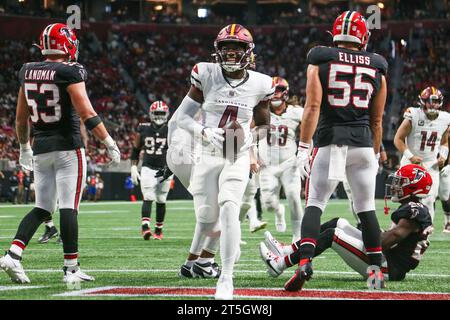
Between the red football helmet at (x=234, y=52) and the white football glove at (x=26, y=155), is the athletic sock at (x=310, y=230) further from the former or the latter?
the white football glove at (x=26, y=155)

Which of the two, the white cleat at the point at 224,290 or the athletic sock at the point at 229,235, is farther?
the athletic sock at the point at 229,235

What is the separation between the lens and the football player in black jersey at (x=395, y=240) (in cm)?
634

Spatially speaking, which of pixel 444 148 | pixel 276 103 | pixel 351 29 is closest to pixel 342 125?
pixel 351 29

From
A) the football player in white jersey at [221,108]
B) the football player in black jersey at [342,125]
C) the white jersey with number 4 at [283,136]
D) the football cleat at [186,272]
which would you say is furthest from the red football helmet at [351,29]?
the white jersey with number 4 at [283,136]

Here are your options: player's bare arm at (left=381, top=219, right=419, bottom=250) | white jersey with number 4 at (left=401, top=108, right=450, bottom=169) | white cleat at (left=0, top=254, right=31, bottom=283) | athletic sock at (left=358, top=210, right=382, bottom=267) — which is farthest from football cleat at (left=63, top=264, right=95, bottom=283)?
white jersey with number 4 at (left=401, top=108, right=450, bottom=169)

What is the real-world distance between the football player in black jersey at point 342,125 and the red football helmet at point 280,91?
4.09 m

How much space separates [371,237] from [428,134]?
18.4 ft

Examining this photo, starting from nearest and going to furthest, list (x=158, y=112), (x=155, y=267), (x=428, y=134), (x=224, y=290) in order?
1. (x=224, y=290)
2. (x=155, y=267)
3. (x=428, y=134)
4. (x=158, y=112)

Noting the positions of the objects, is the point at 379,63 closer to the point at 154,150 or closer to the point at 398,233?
the point at 398,233

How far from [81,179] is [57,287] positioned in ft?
2.72

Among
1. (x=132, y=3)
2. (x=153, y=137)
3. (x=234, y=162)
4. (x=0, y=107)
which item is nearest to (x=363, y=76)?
(x=234, y=162)

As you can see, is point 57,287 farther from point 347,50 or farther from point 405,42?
point 405,42

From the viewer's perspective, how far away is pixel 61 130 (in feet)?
20.3

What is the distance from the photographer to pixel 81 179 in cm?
621
